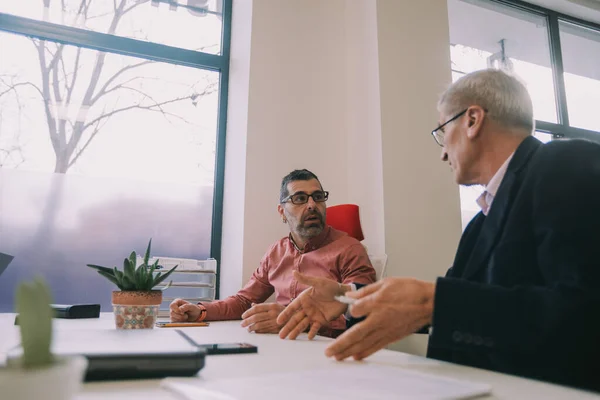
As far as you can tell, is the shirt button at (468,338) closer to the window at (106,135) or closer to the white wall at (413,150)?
the white wall at (413,150)

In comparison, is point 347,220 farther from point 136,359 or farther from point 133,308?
point 136,359

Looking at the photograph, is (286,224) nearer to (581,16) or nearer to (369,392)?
(369,392)

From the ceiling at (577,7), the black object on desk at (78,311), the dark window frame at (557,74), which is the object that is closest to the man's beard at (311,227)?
the black object on desk at (78,311)

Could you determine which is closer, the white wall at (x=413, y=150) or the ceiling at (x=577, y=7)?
the white wall at (x=413, y=150)

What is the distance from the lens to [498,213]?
1040 millimetres

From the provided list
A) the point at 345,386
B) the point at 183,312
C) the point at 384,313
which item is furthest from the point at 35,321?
the point at 183,312

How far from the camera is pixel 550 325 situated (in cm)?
74

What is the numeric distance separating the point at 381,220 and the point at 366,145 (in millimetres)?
487

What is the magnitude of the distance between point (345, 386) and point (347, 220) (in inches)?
67.9

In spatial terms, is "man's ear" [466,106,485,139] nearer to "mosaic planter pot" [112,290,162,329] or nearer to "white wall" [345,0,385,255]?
"mosaic planter pot" [112,290,162,329]

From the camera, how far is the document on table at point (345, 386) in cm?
57

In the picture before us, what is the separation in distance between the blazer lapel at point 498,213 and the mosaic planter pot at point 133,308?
2.82 feet

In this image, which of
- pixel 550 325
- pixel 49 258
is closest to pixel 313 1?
pixel 49 258

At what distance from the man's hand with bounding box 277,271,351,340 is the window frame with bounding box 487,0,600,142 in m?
3.20
